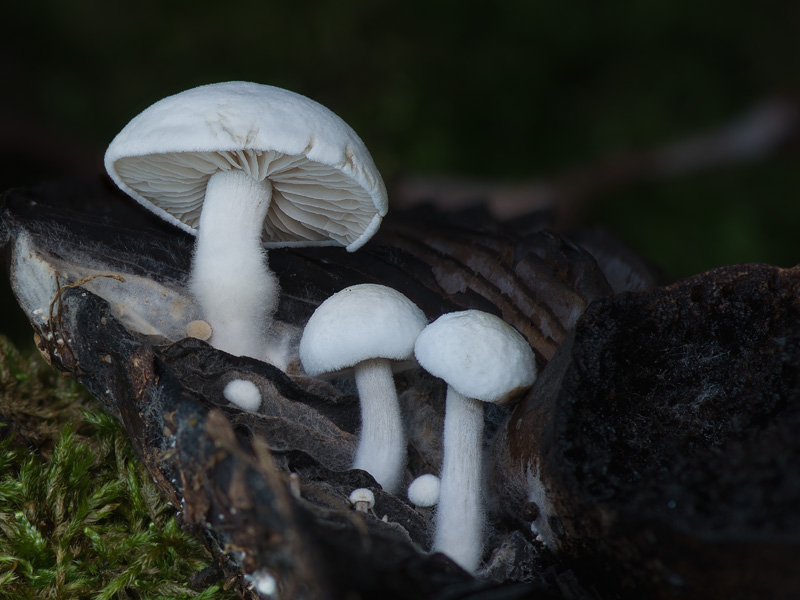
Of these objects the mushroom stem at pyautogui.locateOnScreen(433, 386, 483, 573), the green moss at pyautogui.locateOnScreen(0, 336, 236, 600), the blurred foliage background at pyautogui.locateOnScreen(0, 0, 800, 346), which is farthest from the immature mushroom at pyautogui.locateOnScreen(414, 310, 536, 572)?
the blurred foliage background at pyautogui.locateOnScreen(0, 0, 800, 346)

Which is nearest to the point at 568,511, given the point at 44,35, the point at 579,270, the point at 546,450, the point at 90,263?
the point at 546,450

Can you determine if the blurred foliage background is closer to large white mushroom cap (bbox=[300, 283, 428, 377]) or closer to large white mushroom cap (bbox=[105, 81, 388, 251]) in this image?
large white mushroom cap (bbox=[105, 81, 388, 251])

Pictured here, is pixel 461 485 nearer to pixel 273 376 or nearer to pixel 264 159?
pixel 273 376

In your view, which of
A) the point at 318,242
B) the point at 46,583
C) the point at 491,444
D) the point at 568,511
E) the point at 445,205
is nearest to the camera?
the point at 568,511

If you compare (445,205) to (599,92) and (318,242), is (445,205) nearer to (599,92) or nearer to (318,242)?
(599,92)

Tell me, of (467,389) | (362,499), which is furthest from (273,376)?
(467,389)
